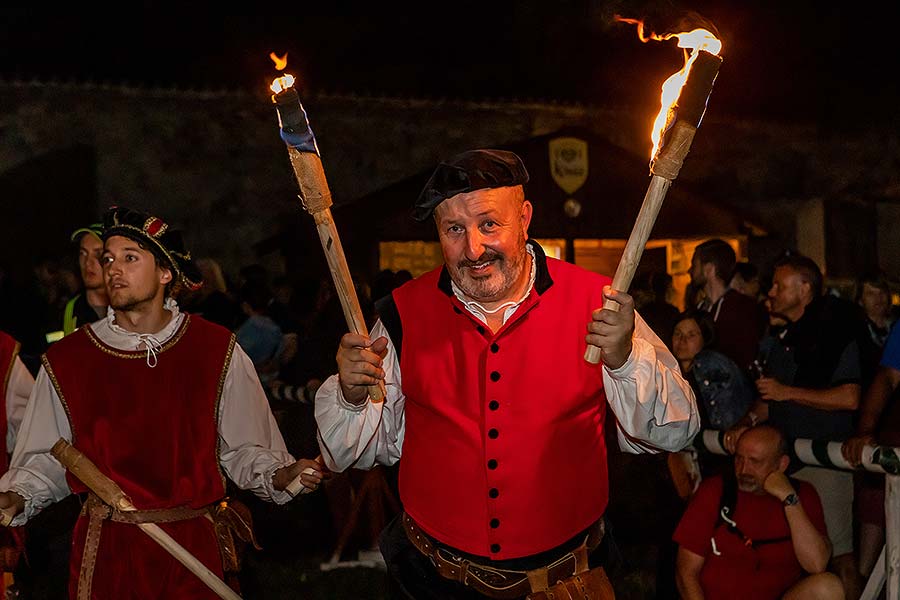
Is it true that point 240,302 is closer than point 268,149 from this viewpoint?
Yes

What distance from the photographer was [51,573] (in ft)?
25.7

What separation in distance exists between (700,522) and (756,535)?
0.75 feet

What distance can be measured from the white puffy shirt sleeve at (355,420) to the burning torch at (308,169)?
0.35 m

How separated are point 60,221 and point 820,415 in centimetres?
1271

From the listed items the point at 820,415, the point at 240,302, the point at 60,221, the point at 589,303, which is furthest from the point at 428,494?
the point at 60,221

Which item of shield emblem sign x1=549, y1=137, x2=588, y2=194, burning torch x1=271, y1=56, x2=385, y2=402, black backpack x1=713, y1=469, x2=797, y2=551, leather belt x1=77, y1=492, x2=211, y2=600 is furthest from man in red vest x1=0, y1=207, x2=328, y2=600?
shield emblem sign x1=549, y1=137, x2=588, y2=194

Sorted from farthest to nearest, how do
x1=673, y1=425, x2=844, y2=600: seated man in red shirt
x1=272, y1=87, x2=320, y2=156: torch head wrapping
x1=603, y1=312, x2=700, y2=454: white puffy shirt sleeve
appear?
x1=673, y1=425, x2=844, y2=600: seated man in red shirt, x1=603, y1=312, x2=700, y2=454: white puffy shirt sleeve, x1=272, y1=87, x2=320, y2=156: torch head wrapping

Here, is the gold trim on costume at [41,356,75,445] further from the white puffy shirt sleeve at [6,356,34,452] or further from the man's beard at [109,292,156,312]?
the white puffy shirt sleeve at [6,356,34,452]

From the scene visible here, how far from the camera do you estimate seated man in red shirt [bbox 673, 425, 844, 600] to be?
508 centimetres

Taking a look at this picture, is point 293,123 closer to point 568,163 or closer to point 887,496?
point 887,496

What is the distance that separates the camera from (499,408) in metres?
3.70

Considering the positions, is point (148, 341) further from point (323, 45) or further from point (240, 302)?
point (323, 45)

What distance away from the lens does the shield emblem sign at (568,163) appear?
1616 centimetres

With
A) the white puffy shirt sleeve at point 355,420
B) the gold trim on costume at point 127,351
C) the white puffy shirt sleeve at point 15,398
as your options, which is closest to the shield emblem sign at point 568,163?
the white puffy shirt sleeve at point 15,398
